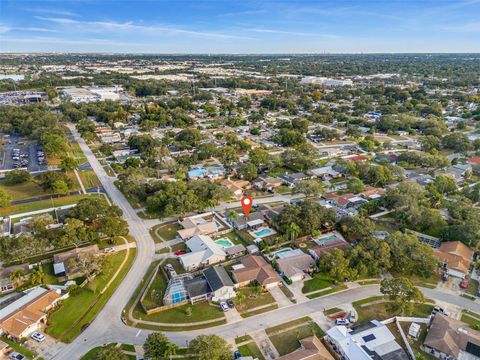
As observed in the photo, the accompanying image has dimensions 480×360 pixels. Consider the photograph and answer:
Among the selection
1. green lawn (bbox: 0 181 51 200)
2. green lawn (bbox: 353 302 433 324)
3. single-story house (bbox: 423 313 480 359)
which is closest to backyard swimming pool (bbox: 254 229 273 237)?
green lawn (bbox: 353 302 433 324)

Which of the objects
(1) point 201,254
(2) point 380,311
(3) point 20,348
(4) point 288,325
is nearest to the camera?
(3) point 20,348

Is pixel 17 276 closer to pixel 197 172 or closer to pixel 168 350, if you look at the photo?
pixel 168 350

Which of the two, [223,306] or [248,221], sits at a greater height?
→ [248,221]

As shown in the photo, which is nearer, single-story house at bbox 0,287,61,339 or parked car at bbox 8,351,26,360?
parked car at bbox 8,351,26,360

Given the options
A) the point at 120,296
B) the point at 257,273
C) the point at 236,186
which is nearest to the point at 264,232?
the point at 257,273

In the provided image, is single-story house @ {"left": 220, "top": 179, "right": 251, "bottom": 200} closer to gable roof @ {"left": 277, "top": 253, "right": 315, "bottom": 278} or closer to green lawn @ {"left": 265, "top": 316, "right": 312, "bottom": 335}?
gable roof @ {"left": 277, "top": 253, "right": 315, "bottom": 278}

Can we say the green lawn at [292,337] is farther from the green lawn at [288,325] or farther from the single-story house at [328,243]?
the single-story house at [328,243]

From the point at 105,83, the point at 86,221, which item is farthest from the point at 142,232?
the point at 105,83
